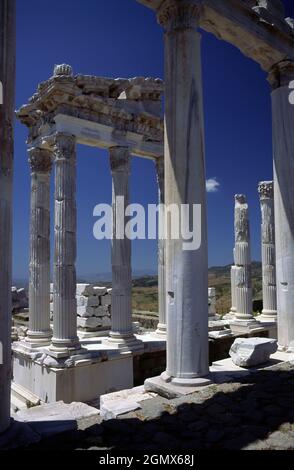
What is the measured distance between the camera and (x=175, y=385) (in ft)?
21.9

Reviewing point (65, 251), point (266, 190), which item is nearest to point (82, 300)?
point (65, 251)

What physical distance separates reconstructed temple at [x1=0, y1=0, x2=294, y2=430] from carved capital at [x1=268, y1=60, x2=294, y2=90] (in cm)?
2

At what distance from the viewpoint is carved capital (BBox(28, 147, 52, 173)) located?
15.6 metres

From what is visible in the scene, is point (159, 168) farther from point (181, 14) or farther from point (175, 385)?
point (175, 385)

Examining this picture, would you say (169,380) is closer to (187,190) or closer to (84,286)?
(187,190)

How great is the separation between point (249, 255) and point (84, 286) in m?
8.53

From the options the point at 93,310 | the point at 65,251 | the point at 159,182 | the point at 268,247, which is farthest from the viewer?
the point at 268,247

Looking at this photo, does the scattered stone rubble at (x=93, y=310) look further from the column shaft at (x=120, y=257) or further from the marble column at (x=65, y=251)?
the marble column at (x=65, y=251)

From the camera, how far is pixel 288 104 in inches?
364

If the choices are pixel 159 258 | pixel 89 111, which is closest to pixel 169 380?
pixel 159 258

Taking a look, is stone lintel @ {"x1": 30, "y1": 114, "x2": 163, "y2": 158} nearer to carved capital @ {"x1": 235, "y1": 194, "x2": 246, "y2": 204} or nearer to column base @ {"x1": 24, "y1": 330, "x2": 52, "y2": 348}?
carved capital @ {"x1": 235, "y1": 194, "x2": 246, "y2": 204}

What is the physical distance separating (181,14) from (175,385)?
6636 millimetres

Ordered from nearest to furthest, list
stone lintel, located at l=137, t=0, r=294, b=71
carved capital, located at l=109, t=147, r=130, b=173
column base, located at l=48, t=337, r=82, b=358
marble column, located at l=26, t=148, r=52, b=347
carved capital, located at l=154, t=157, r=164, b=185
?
stone lintel, located at l=137, t=0, r=294, b=71 → column base, located at l=48, t=337, r=82, b=358 → marble column, located at l=26, t=148, r=52, b=347 → carved capital, located at l=109, t=147, r=130, b=173 → carved capital, located at l=154, t=157, r=164, b=185

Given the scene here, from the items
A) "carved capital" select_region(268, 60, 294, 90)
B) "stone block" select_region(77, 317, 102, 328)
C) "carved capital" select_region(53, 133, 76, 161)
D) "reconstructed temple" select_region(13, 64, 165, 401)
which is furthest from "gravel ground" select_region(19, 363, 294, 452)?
"stone block" select_region(77, 317, 102, 328)
